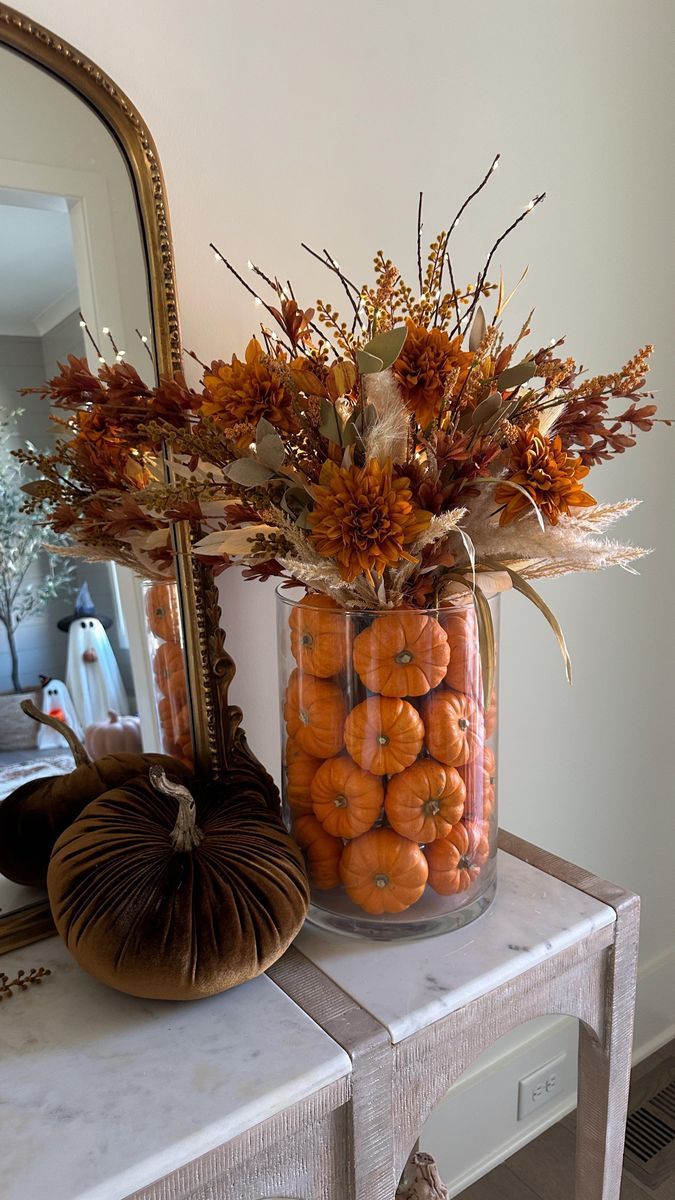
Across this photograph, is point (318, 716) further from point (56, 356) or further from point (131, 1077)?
point (56, 356)

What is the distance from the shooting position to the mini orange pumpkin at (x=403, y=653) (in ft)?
2.48

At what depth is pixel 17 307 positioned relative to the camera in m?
0.81

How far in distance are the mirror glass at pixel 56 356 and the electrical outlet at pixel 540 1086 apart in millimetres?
1198

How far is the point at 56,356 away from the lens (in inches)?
33.2

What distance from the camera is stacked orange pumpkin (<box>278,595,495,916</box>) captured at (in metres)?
0.76

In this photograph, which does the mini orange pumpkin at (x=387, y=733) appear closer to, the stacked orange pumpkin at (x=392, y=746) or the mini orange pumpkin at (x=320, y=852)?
the stacked orange pumpkin at (x=392, y=746)

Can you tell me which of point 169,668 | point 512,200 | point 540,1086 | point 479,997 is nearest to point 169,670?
point 169,668

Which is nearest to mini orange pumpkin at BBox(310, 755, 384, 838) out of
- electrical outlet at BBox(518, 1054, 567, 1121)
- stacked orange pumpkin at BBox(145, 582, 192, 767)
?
stacked orange pumpkin at BBox(145, 582, 192, 767)

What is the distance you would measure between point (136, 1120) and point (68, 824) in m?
0.34

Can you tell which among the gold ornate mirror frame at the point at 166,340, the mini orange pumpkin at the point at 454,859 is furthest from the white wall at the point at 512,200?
the mini orange pumpkin at the point at 454,859

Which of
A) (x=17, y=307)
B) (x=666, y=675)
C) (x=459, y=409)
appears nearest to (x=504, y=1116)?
(x=666, y=675)

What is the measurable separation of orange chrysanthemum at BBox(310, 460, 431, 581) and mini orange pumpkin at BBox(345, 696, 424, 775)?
155 mm

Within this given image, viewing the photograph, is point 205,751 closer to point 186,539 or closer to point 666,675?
point 186,539

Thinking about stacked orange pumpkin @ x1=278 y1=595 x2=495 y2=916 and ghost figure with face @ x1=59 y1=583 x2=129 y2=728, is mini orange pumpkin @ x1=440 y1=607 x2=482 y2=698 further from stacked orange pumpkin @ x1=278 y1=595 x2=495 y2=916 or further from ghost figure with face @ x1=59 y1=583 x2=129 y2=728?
ghost figure with face @ x1=59 y1=583 x2=129 y2=728
